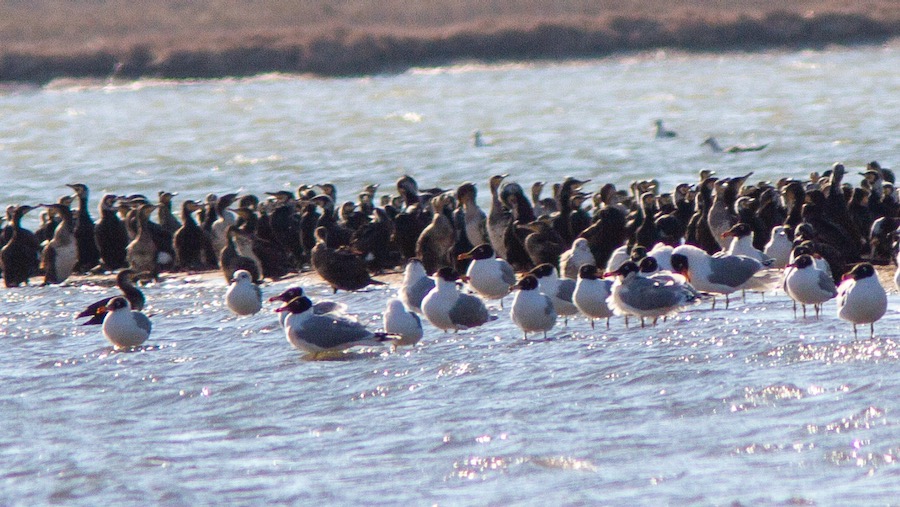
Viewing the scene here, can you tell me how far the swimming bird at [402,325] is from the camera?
1173cm

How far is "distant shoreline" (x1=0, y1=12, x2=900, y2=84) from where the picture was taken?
65.9 metres

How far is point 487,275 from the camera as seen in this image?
13320 mm

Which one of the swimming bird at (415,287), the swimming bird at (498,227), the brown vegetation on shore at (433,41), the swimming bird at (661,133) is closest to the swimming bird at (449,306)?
the swimming bird at (415,287)

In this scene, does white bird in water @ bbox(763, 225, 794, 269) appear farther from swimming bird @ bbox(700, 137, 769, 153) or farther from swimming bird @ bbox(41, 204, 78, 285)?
swimming bird @ bbox(700, 137, 769, 153)

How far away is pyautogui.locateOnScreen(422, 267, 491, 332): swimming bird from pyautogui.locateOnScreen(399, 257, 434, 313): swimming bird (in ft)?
1.59

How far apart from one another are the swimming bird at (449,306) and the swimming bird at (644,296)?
3.56 feet

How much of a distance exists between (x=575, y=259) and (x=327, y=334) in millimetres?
3442

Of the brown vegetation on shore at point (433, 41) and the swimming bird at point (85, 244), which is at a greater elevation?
the brown vegetation on shore at point (433, 41)

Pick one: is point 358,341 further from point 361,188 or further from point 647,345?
point 361,188

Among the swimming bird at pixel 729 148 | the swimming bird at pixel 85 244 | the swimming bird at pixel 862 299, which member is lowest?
the swimming bird at pixel 729 148

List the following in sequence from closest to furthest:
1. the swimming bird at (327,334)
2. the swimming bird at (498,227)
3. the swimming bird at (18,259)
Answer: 1. the swimming bird at (327,334)
2. the swimming bird at (498,227)
3. the swimming bird at (18,259)

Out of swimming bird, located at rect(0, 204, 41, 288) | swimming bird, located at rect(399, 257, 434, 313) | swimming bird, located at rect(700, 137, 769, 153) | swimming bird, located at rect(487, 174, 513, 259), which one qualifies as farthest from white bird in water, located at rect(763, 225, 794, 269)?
swimming bird, located at rect(700, 137, 769, 153)

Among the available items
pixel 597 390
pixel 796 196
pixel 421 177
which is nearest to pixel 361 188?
pixel 421 177

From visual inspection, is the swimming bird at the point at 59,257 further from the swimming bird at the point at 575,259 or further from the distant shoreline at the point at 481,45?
the distant shoreline at the point at 481,45
